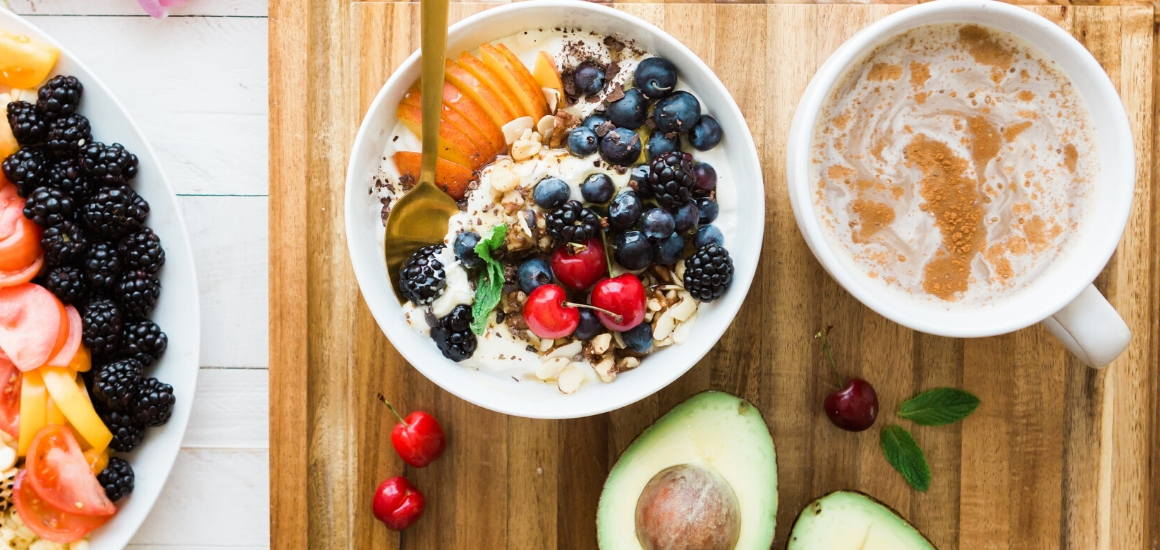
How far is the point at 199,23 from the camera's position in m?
1.51

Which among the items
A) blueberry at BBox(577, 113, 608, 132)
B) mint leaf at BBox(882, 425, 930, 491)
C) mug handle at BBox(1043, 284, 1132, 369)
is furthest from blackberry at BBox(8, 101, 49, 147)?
mug handle at BBox(1043, 284, 1132, 369)

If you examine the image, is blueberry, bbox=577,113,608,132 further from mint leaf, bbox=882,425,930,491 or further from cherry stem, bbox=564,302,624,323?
mint leaf, bbox=882,425,930,491

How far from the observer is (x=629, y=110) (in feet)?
3.93

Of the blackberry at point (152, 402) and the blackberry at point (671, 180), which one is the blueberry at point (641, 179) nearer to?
the blackberry at point (671, 180)

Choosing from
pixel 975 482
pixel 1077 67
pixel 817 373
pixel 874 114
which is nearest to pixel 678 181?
pixel 874 114

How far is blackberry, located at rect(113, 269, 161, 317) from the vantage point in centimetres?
141

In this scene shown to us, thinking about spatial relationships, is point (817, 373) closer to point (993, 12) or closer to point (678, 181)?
point (678, 181)

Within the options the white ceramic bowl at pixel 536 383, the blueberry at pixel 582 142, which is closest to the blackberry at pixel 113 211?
the white ceramic bowl at pixel 536 383

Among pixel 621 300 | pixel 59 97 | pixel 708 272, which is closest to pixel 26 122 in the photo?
pixel 59 97

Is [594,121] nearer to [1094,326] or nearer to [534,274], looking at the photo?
[534,274]

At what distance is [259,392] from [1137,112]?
1626 mm

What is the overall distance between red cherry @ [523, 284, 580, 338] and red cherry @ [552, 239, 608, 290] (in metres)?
0.02

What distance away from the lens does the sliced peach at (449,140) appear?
4.05ft

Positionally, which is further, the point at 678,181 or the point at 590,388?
the point at 590,388
